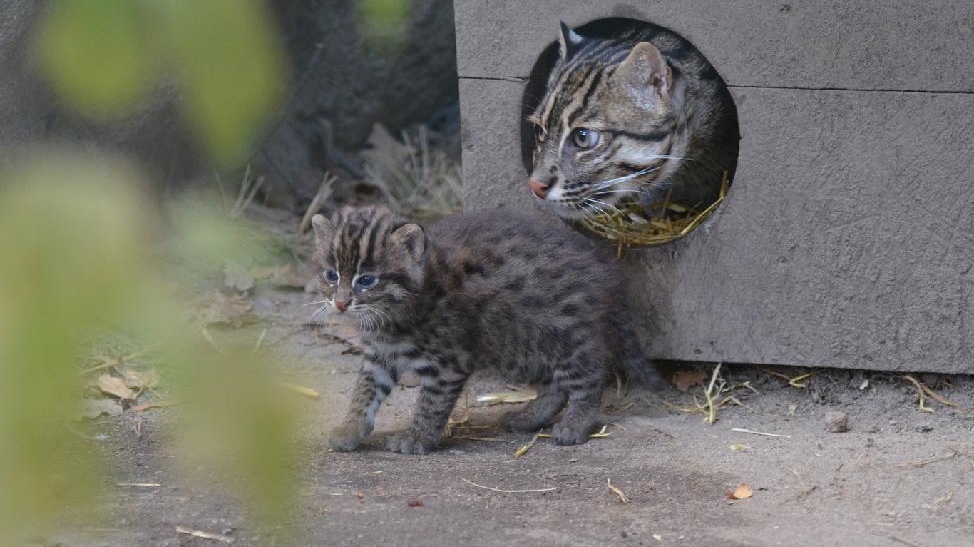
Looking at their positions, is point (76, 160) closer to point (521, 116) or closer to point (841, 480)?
point (841, 480)

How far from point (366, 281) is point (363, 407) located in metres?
0.64

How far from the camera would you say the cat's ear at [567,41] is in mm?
6090

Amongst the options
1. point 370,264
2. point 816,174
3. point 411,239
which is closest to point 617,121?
point 816,174

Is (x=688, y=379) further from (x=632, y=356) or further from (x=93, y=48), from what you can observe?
(x=93, y=48)

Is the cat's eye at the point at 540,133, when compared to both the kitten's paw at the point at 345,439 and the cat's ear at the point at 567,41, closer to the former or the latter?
the cat's ear at the point at 567,41

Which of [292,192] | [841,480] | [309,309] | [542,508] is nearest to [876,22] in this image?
[841,480]

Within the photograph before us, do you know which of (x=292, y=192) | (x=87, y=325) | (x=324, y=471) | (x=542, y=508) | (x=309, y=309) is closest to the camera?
(x=87, y=325)

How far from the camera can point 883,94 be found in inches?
223

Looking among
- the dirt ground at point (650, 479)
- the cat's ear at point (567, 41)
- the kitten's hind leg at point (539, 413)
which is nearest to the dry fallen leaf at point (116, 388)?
the dirt ground at point (650, 479)

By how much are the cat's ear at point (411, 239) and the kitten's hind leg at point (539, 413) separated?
998 mm

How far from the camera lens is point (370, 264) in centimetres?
560

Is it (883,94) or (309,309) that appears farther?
(309,309)

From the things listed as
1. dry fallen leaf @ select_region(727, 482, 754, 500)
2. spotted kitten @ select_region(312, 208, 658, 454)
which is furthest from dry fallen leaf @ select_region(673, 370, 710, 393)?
dry fallen leaf @ select_region(727, 482, 754, 500)

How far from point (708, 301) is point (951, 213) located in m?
1.23
